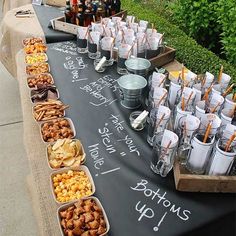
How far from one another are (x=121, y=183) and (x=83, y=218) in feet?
0.92

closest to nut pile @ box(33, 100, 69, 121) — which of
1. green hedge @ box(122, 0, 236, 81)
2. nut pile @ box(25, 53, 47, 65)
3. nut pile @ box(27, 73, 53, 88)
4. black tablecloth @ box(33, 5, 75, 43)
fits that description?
nut pile @ box(27, 73, 53, 88)

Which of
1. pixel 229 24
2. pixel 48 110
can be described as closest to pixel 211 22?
pixel 229 24

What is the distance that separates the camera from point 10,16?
354cm

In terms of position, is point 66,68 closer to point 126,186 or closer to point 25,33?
point 25,33

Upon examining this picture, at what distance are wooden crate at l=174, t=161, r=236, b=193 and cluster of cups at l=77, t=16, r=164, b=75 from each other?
1163 millimetres

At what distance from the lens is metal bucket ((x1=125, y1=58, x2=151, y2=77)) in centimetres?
213

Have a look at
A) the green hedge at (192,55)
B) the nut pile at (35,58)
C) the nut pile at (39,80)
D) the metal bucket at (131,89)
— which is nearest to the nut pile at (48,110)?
the nut pile at (39,80)

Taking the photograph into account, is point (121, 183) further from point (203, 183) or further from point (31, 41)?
point (31, 41)

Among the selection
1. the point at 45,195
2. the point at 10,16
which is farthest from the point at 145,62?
the point at 10,16

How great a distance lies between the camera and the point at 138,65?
219cm

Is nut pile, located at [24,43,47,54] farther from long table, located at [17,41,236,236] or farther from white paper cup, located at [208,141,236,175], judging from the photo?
white paper cup, located at [208,141,236,175]

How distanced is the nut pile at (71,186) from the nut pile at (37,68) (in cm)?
115

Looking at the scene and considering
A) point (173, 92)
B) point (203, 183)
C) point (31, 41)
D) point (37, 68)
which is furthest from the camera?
point (31, 41)

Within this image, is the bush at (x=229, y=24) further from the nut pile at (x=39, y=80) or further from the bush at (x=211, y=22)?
the nut pile at (x=39, y=80)
